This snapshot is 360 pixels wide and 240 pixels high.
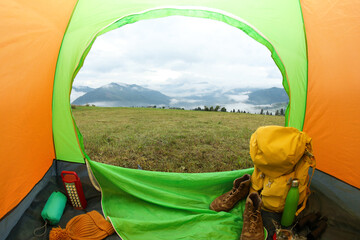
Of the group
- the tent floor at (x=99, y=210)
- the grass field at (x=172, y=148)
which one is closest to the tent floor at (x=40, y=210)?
the tent floor at (x=99, y=210)

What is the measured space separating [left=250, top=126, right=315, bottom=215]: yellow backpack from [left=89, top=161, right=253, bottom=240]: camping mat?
34cm

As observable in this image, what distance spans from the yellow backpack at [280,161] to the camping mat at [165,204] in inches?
13.5

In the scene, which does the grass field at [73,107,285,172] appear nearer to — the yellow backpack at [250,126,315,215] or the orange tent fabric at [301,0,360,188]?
the yellow backpack at [250,126,315,215]

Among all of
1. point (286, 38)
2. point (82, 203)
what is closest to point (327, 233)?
point (286, 38)

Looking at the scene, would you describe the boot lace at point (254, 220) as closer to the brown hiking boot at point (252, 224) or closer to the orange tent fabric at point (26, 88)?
the brown hiking boot at point (252, 224)

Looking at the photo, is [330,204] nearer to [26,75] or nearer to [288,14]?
[288,14]

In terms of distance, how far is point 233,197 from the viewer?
1.87 metres

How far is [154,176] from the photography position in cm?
211

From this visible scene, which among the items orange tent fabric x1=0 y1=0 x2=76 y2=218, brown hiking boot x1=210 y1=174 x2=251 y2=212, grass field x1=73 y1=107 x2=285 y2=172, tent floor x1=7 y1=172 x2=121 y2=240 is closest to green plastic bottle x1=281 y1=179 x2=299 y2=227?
brown hiking boot x1=210 y1=174 x2=251 y2=212

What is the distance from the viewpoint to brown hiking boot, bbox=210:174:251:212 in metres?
1.86

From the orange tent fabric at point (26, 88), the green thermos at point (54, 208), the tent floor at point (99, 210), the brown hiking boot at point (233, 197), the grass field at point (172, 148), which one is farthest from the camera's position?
the grass field at point (172, 148)

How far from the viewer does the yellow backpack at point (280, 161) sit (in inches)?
61.1

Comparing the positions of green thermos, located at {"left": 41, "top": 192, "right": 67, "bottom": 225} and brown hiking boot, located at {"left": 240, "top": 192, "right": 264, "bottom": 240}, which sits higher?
brown hiking boot, located at {"left": 240, "top": 192, "right": 264, "bottom": 240}

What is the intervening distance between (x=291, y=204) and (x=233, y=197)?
45cm
